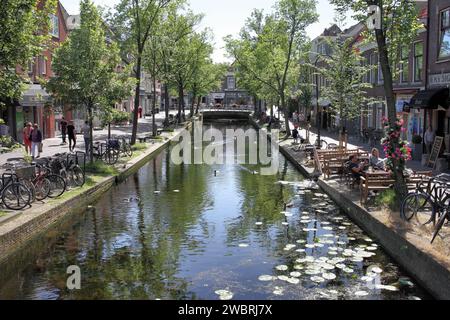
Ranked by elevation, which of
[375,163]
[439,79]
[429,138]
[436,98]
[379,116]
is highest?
[439,79]

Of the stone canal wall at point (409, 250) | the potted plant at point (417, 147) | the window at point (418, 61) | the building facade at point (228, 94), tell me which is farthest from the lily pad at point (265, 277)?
the building facade at point (228, 94)

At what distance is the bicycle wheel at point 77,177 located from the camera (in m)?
17.5

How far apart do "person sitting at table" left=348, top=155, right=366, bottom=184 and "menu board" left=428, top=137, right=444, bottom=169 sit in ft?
16.7

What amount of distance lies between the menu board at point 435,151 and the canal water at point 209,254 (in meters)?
6.02

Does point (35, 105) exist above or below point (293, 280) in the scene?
above

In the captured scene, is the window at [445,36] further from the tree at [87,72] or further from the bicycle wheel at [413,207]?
the tree at [87,72]

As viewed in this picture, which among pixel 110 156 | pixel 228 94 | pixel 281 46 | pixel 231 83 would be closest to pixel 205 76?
pixel 281 46

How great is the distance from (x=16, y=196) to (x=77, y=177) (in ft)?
13.7

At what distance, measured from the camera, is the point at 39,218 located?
12.8 meters

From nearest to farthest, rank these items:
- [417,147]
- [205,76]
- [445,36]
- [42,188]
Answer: [42,188] → [445,36] → [417,147] → [205,76]

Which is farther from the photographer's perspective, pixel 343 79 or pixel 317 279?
pixel 343 79

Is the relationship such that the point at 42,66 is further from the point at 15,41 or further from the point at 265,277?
the point at 265,277

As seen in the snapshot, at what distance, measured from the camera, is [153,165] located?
26438 millimetres
